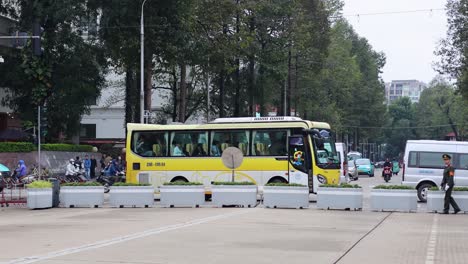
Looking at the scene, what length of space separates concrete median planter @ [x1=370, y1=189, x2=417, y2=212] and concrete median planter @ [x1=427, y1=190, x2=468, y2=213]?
526 mm

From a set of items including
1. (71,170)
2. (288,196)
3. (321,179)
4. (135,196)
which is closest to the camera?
(288,196)

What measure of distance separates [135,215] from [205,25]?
27.2 metres

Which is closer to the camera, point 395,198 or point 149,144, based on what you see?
point 395,198

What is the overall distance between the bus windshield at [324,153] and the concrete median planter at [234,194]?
485 cm

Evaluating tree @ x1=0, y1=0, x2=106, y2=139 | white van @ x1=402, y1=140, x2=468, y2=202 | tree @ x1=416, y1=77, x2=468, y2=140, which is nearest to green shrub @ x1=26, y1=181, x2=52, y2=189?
white van @ x1=402, y1=140, x2=468, y2=202

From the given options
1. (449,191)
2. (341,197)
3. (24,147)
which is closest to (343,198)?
(341,197)

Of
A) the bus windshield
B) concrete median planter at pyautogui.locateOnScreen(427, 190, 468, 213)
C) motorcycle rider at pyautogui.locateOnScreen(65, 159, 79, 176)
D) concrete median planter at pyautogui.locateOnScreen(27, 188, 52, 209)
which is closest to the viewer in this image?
concrete median planter at pyautogui.locateOnScreen(427, 190, 468, 213)

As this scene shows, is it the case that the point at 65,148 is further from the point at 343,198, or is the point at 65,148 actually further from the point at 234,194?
the point at 343,198

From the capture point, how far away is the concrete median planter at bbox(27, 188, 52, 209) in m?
24.2

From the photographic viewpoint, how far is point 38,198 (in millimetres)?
24266

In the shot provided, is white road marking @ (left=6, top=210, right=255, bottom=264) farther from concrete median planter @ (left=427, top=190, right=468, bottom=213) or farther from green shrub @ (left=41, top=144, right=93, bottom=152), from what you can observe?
green shrub @ (left=41, top=144, right=93, bottom=152)

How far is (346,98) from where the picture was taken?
8544 centimetres

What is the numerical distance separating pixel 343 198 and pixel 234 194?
387 centimetres

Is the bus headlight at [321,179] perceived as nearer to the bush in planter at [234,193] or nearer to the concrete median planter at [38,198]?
the bush in planter at [234,193]
